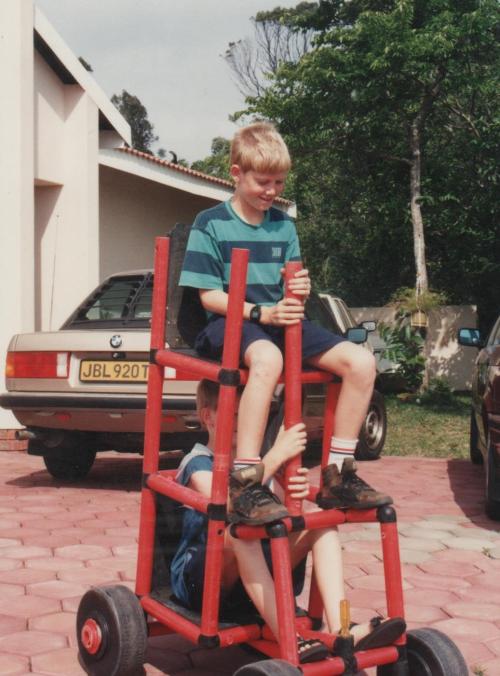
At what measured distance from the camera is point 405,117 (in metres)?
18.5

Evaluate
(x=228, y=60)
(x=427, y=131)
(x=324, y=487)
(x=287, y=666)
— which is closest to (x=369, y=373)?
(x=324, y=487)

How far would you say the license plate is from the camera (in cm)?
685

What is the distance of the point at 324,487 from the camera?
2967 mm

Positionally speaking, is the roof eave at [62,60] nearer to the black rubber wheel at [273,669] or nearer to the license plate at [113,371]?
the license plate at [113,371]

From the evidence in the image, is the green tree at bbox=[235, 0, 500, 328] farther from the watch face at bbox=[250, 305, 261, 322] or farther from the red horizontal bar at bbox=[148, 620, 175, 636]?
the red horizontal bar at bbox=[148, 620, 175, 636]

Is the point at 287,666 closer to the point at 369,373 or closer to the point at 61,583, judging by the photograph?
the point at 369,373

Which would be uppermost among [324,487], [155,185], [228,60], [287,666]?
[228,60]

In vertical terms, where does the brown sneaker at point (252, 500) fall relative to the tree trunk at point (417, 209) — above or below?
below

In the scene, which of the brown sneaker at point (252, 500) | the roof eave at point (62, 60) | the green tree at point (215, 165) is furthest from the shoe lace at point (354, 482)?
the green tree at point (215, 165)

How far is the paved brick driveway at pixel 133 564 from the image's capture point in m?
3.58

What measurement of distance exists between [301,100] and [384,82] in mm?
1663

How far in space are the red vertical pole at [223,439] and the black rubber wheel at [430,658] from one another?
59 centimetres

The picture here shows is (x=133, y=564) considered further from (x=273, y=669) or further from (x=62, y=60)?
(x=62, y=60)

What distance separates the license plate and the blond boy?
375 centimetres
